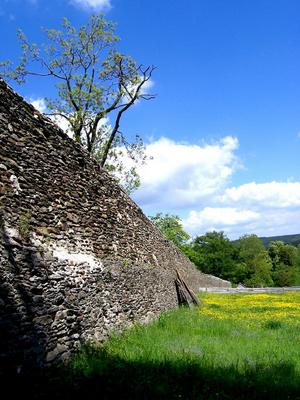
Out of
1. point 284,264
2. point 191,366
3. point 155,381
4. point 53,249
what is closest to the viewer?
point 155,381

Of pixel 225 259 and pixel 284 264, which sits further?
pixel 284 264

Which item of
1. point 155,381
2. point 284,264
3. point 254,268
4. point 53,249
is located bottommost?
point 155,381

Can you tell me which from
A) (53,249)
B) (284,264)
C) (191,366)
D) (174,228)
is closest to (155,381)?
(191,366)

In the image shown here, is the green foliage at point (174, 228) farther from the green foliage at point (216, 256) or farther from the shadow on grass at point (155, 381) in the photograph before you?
the shadow on grass at point (155, 381)

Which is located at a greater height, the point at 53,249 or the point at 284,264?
the point at 284,264

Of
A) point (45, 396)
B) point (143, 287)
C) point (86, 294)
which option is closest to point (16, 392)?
point (45, 396)

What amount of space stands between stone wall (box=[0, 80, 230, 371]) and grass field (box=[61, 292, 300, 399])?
669mm

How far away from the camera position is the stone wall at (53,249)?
6410 mm

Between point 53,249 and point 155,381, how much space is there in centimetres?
295

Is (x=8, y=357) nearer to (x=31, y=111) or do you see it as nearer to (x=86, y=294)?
(x=86, y=294)

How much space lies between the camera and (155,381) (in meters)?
6.43

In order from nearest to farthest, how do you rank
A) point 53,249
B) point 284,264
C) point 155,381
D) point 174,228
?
point 155,381 < point 53,249 < point 174,228 < point 284,264

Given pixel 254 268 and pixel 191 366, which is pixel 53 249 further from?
pixel 254 268

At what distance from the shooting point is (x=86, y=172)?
10875mm
